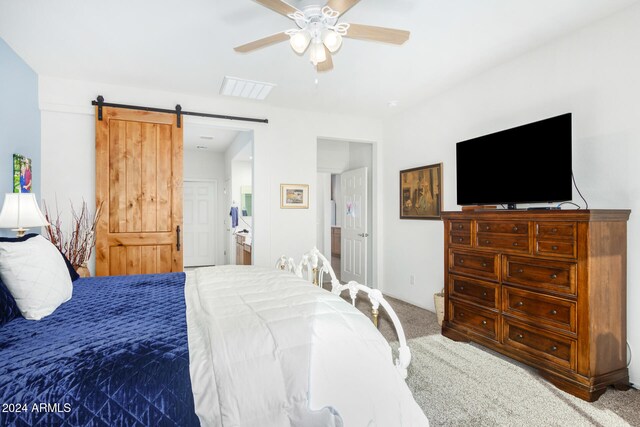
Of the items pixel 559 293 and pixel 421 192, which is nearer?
pixel 559 293

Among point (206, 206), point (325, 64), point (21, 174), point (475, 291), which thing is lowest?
point (475, 291)

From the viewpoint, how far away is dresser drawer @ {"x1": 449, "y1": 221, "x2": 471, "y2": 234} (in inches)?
117

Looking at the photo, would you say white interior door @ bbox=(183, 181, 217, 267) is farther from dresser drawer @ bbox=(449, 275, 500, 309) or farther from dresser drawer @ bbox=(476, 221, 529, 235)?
dresser drawer @ bbox=(476, 221, 529, 235)

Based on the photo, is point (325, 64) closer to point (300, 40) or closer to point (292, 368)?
point (300, 40)

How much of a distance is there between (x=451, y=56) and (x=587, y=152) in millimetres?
1342

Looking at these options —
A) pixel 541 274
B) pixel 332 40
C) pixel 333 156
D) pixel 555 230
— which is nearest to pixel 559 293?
pixel 541 274

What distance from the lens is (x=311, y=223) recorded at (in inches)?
180

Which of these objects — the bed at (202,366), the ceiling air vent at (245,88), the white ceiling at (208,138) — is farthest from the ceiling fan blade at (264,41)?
the white ceiling at (208,138)

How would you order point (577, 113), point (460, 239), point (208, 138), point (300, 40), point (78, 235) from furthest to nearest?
point (208, 138) → point (78, 235) → point (460, 239) → point (577, 113) → point (300, 40)

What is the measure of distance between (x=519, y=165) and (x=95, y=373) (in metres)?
2.98

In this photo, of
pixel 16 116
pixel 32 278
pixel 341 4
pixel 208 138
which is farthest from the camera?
pixel 208 138

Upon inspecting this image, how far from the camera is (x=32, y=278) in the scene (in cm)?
148

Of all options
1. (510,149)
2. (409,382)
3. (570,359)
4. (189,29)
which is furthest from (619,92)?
(189,29)

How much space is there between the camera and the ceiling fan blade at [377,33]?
196 centimetres
